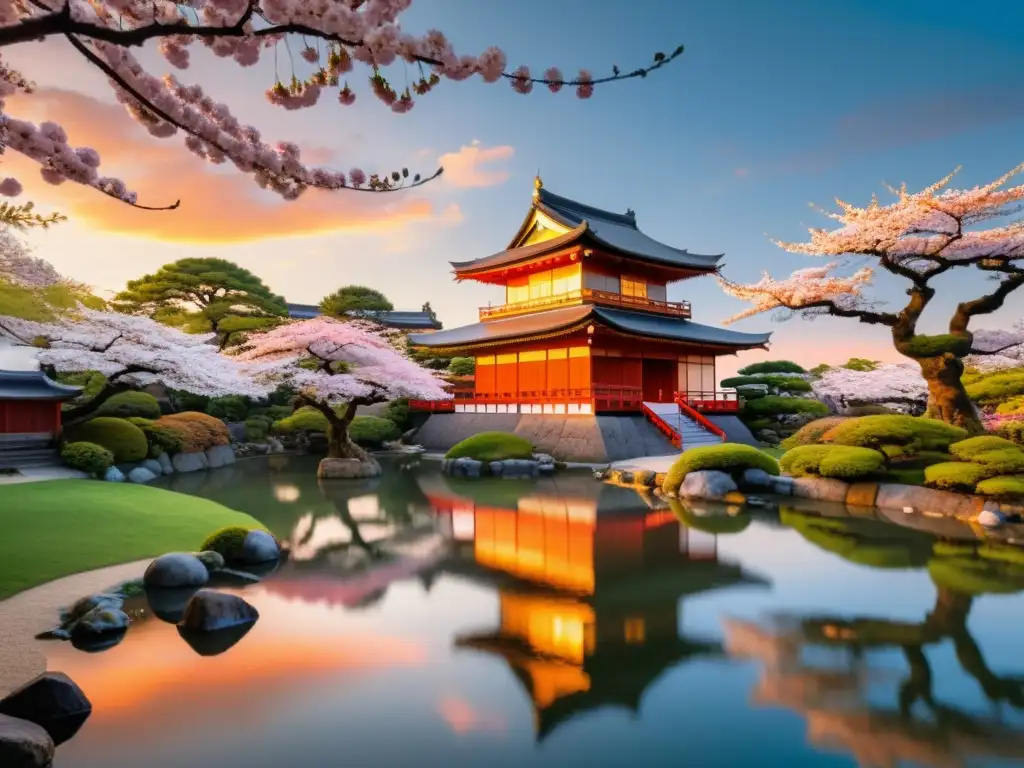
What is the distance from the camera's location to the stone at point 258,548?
364 inches

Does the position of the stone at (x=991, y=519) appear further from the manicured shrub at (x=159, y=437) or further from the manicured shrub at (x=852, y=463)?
the manicured shrub at (x=159, y=437)

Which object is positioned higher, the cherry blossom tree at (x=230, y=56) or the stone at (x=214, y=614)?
the cherry blossom tree at (x=230, y=56)

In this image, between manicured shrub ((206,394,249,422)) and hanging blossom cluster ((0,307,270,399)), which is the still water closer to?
hanging blossom cluster ((0,307,270,399))

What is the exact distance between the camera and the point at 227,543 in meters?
9.30

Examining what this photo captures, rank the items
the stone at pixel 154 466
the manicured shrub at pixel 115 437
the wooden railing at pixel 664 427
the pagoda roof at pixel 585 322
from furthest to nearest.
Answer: the pagoda roof at pixel 585 322 → the wooden railing at pixel 664 427 → the stone at pixel 154 466 → the manicured shrub at pixel 115 437

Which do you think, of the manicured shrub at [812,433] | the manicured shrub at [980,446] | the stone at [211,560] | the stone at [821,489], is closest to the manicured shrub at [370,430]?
the manicured shrub at [812,433]

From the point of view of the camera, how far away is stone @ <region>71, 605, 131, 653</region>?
6.23 m

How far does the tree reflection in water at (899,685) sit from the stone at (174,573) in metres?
6.84

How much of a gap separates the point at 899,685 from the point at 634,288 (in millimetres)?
27158

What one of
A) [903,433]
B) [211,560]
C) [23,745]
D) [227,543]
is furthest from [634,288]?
[23,745]

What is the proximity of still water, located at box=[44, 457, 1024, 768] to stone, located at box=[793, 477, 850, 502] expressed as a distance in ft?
12.1

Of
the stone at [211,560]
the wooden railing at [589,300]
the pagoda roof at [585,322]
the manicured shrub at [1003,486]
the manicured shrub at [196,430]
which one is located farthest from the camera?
the wooden railing at [589,300]

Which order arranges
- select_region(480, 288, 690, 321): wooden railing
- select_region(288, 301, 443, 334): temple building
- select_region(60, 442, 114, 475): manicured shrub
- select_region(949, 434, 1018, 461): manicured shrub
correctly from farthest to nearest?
select_region(288, 301, 443, 334): temple building → select_region(480, 288, 690, 321): wooden railing → select_region(60, 442, 114, 475): manicured shrub → select_region(949, 434, 1018, 461): manicured shrub

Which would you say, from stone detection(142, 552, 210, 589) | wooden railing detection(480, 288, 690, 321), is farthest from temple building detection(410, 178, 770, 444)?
stone detection(142, 552, 210, 589)
